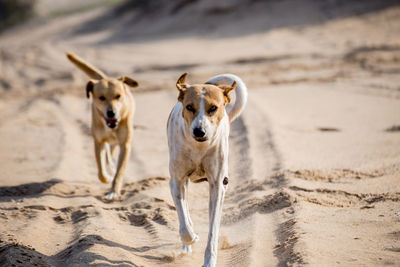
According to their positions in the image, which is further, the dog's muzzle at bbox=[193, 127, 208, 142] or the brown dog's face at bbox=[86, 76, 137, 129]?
the brown dog's face at bbox=[86, 76, 137, 129]

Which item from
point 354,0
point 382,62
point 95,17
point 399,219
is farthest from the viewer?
point 95,17

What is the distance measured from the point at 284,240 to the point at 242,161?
9.99 feet

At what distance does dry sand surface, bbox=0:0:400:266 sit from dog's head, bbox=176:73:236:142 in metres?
1.35

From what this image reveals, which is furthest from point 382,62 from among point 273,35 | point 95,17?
point 95,17

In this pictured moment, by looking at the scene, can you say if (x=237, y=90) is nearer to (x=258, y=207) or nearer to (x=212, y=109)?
(x=212, y=109)

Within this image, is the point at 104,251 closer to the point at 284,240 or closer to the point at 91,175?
the point at 284,240

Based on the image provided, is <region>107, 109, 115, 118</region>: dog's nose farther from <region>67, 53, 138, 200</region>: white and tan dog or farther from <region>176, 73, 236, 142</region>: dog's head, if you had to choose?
<region>176, 73, 236, 142</region>: dog's head

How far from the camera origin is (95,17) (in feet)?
111

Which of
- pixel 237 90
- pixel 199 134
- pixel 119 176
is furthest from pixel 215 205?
pixel 119 176

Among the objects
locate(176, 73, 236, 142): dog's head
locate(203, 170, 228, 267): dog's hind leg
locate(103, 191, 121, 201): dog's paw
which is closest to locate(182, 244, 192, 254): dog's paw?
locate(203, 170, 228, 267): dog's hind leg

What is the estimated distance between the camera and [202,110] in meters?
4.47

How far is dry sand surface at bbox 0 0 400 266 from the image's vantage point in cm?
512

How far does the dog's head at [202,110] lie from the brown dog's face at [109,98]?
8.86 feet

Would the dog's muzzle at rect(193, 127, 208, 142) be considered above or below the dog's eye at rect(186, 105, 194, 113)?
below
